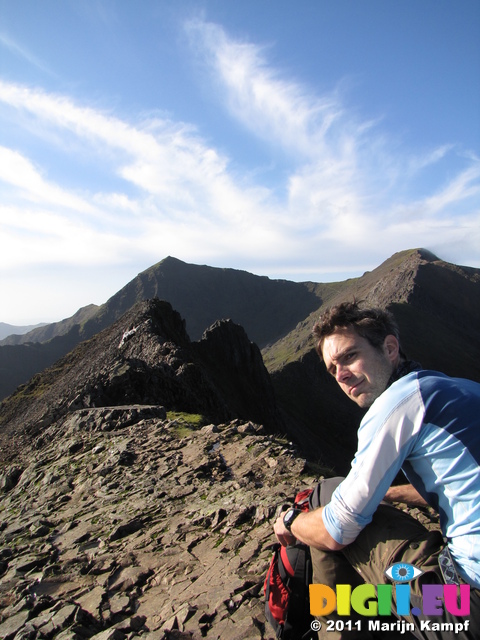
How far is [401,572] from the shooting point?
3.52m

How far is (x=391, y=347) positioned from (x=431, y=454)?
54.5 inches

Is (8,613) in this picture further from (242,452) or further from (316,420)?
(316,420)

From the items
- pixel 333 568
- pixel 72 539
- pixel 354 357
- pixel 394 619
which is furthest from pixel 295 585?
pixel 72 539

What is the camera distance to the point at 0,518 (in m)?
10.9

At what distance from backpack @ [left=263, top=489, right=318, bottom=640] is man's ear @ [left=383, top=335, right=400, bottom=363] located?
221cm

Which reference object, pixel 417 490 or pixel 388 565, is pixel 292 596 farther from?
pixel 417 490

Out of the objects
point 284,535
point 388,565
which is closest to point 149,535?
point 284,535

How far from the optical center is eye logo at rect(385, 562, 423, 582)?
137 inches

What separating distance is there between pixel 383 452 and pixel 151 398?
723 inches

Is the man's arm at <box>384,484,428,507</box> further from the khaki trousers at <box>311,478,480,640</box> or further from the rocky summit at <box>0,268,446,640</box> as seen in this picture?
the rocky summit at <box>0,268,446,640</box>

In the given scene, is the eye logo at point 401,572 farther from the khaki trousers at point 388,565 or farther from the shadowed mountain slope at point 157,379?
the shadowed mountain slope at point 157,379

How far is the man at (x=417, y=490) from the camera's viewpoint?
316cm

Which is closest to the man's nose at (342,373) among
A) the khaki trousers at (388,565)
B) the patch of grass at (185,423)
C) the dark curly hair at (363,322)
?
the dark curly hair at (363,322)

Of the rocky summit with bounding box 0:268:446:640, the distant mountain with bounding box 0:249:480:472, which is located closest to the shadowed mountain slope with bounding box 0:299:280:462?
the rocky summit with bounding box 0:268:446:640
